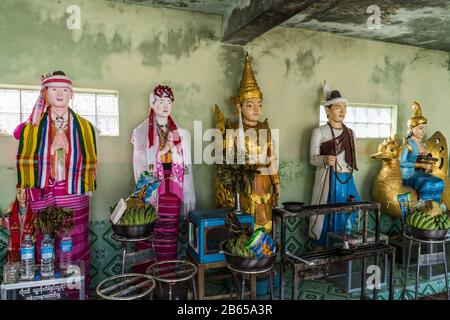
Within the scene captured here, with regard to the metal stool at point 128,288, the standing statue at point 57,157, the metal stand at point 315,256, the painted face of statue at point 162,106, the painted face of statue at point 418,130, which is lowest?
the metal stool at point 128,288

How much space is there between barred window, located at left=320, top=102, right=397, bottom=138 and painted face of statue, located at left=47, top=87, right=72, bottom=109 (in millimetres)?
3839

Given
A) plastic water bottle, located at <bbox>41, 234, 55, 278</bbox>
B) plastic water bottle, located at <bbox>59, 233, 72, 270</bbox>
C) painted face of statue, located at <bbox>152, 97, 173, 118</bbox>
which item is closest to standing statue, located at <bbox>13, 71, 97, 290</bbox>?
plastic water bottle, located at <bbox>59, 233, 72, 270</bbox>

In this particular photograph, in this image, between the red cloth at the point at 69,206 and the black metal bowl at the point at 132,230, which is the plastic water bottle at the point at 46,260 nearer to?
the red cloth at the point at 69,206

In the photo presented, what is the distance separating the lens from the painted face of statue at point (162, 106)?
11.3 ft

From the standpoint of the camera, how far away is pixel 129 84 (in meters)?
3.75

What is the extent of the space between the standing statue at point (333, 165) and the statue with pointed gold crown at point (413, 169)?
2.20ft

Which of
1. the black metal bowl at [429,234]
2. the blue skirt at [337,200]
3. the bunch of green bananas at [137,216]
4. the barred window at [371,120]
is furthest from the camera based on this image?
the barred window at [371,120]

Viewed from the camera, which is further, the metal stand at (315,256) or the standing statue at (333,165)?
the standing statue at (333,165)

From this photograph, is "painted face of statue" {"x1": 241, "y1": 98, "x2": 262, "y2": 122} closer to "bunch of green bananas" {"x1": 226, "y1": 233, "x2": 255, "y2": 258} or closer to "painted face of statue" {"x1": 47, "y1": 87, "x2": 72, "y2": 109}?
"bunch of green bananas" {"x1": 226, "y1": 233, "x2": 255, "y2": 258}

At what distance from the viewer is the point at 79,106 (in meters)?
3.67

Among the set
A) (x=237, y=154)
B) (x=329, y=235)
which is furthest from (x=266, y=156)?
(x=329, y=235)

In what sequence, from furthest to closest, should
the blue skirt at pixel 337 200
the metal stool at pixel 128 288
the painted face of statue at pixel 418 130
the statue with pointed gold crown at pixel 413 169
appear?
the painted face of statue at pixel 418 130, the statue with pointed gold crown at pixel 413 169, the blue skirt at pixel 337 200, the metal stool at pixel 128 288

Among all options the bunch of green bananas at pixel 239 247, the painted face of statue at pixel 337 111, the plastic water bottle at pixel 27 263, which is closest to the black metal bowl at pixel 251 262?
the bunch of green bananas at pixel 239 247

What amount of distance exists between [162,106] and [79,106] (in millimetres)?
953
